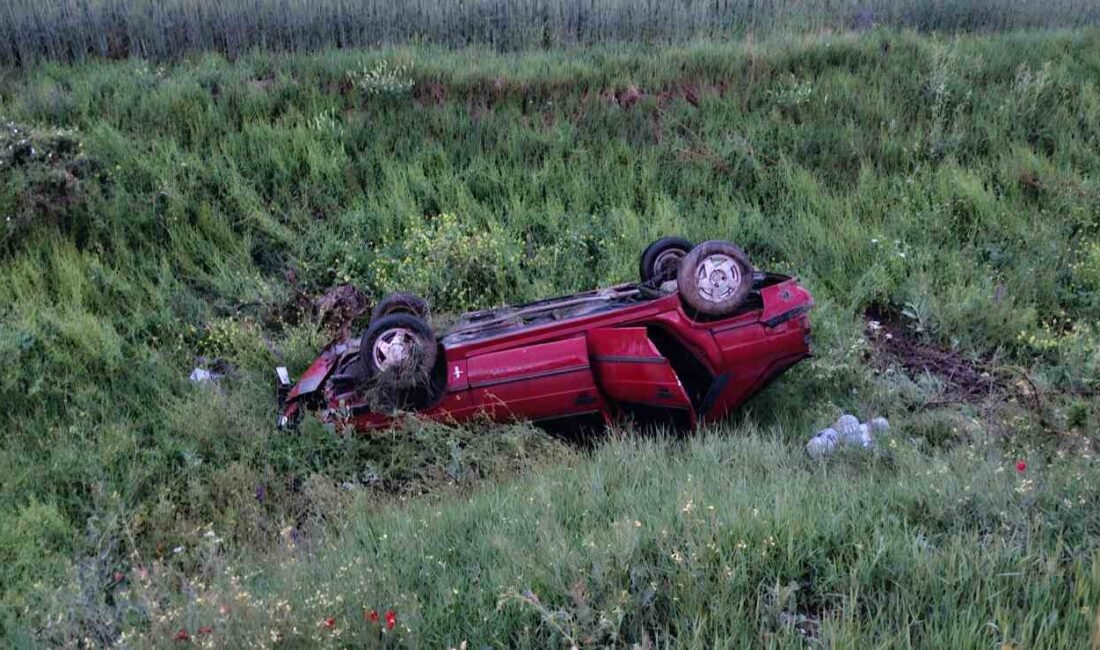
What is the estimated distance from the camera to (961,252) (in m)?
9.20

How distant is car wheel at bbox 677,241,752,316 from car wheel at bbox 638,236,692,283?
1217 millimetres

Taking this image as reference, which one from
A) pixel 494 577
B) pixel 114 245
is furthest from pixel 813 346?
pixel 114 245

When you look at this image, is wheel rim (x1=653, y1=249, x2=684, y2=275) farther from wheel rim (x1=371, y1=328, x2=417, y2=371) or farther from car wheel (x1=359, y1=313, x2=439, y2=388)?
wheel rim (x1=371, y1=328, x2=417, y2=371)

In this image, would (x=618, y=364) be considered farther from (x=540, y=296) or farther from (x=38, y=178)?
(x=38, y=178)

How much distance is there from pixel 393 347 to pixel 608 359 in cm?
133

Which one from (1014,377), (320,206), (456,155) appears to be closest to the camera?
(1014,377)

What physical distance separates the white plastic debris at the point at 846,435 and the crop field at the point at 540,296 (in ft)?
0.40

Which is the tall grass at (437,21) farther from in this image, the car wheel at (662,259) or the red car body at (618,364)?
the red car body at (618,364)

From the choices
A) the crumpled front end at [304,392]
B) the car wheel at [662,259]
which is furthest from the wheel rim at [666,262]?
the crumpled front end at [304,392]

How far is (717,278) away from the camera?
6520mm

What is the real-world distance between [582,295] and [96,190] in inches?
186

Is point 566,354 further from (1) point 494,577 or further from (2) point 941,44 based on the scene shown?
(2) point 941,44

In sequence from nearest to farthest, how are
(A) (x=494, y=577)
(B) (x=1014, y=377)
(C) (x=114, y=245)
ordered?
(A) (x=494, y=577) < (B) (x=1014, y=377) < (C) (x=114, y=245)

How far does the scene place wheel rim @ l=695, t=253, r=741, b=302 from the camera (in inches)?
256
